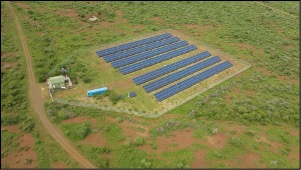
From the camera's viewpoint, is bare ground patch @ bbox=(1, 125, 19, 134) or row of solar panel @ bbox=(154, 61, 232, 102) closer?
bare ground patch @ bbox=(1, 125, 19, 134)

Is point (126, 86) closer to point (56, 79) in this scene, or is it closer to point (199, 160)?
point (56, 79)

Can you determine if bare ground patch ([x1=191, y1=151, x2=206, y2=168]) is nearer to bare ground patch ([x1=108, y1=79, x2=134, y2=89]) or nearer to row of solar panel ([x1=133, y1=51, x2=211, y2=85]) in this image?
bare ground patch ([x1=108, y1=79, x2=134, y2=89])

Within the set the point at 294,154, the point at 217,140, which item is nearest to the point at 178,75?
the point at 217,140

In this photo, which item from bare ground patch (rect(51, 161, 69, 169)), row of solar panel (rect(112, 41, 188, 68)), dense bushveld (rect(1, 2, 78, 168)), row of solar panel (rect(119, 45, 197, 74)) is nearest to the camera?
bare ground patch (rect(51, 161, 69, 169))

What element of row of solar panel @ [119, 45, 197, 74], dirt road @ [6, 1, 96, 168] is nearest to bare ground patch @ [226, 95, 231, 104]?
row of solar panel @ [119, 45, 197, 74]

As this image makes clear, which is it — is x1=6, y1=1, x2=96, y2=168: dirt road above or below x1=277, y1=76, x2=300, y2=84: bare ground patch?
above

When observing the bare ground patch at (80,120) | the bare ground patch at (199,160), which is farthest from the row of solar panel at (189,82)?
the bare ground patch at (199,160)

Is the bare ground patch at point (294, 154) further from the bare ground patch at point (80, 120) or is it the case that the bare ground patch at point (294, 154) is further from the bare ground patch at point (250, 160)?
the bare ground patch at point (80, 120)
